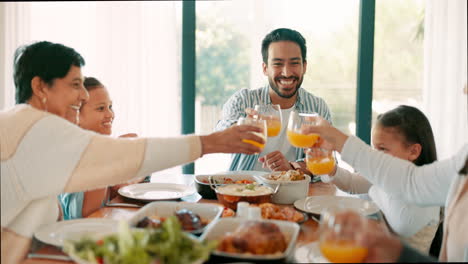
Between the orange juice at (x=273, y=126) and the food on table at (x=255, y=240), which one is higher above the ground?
the orange juice at (x=273, y=126)

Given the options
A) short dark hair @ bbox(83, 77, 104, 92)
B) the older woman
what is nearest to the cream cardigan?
the older woman

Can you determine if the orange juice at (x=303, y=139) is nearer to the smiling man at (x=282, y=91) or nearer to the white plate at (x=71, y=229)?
the white plate at (x=71, y=229)

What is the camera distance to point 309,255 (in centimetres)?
149

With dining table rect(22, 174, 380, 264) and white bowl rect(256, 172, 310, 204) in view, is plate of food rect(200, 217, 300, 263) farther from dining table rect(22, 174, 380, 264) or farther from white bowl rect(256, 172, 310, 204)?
white bowl rect(256, 172, 310, 204)

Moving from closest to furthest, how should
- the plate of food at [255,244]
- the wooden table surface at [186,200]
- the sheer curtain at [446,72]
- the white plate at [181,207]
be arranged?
1. the plate of food at [255,244]
2. the wooden table surface at [186,200]
3. the white plate at [181,207]
4. the sheer curtain at [446,72]

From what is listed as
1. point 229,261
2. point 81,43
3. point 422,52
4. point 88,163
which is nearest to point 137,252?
point 229,261

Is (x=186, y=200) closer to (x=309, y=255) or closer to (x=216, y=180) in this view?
(x=216, y=180)

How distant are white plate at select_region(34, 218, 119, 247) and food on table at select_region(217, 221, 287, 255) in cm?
46

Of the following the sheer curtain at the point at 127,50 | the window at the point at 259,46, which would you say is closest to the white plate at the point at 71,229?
the sheer curtain at the point at 127,50

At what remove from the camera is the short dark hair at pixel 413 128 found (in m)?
2.11

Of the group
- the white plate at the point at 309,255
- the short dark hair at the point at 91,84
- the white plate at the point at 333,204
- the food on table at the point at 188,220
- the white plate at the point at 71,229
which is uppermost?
the short dark hair at the point at 91,84

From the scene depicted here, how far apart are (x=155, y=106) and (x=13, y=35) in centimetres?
143

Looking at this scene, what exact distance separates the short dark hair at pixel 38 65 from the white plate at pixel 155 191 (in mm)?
657

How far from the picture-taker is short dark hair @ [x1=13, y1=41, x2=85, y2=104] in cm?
184
